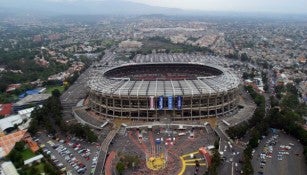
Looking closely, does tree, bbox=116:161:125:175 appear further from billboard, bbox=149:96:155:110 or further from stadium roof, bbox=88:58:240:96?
stadium roof, bbox=88:58:240:96

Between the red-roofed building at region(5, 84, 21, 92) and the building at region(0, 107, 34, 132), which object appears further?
the red-roofed building at region(5, 84, 21, 92)

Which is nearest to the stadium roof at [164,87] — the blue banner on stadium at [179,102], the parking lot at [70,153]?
the blue banner on stadium at [179,102]

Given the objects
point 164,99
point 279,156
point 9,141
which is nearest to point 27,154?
point 9,141

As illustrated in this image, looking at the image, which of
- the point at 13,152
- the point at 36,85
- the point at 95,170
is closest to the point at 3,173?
the point at 13,152

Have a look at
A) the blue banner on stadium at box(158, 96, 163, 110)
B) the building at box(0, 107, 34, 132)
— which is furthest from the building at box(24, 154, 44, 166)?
the blue banner on stadium at box(158, 96, 163, 110)

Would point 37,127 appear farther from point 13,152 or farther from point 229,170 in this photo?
point 229,170

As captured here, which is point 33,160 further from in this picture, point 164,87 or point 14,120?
point 164,87
